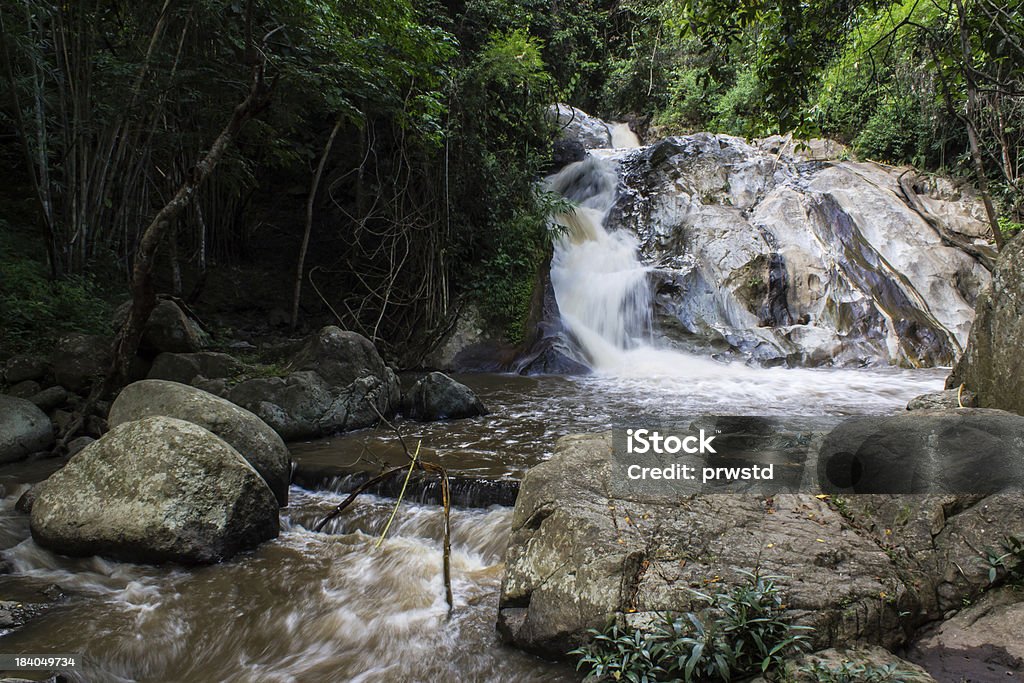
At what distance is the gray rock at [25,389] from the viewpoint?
612cm

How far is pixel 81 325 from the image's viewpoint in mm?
6781

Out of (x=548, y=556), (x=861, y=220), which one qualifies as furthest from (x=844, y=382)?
(x=548, y=556)

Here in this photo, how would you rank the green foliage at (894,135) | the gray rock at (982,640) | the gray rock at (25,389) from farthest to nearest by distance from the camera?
the green foliage at (894,135) < the gray rock at (25,389) < the gray rock at (982,640)

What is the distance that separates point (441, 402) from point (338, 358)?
1.32m

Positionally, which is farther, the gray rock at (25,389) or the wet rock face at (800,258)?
the wet rock face at (800,258)

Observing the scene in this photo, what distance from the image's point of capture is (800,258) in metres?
12.2

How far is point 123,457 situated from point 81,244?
16.8 ft

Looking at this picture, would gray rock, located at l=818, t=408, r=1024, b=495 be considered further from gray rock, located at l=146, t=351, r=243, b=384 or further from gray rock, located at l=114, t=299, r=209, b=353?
gray rock, located at l=114, t=299, r=209, b=353

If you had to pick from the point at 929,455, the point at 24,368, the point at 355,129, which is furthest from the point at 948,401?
the point at 355,129

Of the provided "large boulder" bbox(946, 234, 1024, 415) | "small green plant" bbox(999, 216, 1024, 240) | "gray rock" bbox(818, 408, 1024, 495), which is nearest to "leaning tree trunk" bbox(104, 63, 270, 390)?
"gray rock" bbox(818, 408, 1024, 495)

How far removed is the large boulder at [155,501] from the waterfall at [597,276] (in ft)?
24.7

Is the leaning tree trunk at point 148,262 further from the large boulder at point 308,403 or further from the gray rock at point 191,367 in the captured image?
the large boulder at point 308,403

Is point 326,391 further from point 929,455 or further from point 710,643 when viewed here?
point 929,455

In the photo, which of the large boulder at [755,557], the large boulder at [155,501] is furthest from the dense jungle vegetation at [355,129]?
the large boulder at [755,557]
